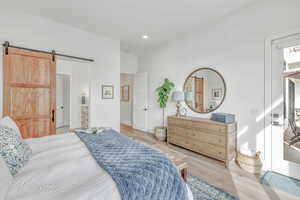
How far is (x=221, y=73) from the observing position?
294cm

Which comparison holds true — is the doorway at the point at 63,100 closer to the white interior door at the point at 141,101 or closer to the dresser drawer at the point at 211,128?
the white interior door at the point at 141,101

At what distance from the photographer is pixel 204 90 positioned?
325 centimetres

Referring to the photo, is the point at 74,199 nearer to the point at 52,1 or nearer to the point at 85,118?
the point at 52,1

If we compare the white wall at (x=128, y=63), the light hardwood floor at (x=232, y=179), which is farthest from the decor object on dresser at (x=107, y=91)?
the light hardwood floor at (x=232, y=179)

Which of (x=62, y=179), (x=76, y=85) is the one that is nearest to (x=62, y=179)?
(x=62, y=179)

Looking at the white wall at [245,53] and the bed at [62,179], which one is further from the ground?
the white wall at [245,53]

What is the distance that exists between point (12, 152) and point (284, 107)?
133 inches

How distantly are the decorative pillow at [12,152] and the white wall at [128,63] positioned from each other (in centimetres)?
388

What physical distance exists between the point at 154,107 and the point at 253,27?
10.2ft

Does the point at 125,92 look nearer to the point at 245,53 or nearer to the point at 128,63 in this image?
the point at 128,63

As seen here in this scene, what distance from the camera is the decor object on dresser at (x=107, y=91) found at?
3.65 metres

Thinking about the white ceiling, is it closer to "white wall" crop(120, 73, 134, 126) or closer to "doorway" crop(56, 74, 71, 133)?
"white wall" crop(120, 73, 134, 126)

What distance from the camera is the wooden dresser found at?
2500mm

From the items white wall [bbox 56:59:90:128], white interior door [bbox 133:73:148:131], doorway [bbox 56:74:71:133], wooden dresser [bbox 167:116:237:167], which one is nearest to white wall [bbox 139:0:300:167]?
wooden dresser [bbox 167:116:237:167]
